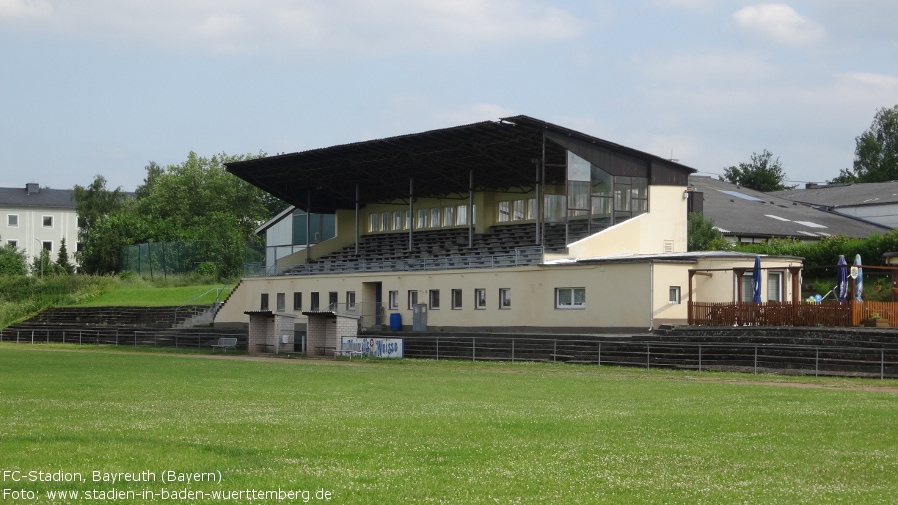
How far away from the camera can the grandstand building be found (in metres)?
46.6

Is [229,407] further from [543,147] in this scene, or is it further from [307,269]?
[307,269]

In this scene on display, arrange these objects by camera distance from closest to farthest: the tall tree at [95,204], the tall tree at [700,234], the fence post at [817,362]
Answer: the fence post at [817,362]
the tall tree at [700,234]
the tall tree at [95,204]

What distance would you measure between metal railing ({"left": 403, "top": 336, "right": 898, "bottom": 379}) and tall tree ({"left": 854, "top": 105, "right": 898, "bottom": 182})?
72.0 meters

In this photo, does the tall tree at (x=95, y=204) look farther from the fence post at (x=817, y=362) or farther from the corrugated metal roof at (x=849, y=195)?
the fence post at (x=817, y=362)

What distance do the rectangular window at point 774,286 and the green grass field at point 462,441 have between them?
1983 cm

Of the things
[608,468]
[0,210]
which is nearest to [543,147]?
[608,468]

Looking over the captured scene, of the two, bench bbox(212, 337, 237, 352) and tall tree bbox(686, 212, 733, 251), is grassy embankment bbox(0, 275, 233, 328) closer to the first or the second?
bench bbox(212, 337, 237, 352)

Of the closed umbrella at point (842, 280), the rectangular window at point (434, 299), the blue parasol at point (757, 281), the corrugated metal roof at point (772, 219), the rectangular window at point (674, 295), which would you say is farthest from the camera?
the corrugated metal roof at point (772, 219)

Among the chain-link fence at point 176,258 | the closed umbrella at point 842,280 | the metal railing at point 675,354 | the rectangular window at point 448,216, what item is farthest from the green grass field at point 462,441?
the chain-link fence at point 176,258

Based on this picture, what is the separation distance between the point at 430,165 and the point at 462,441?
1862 inches

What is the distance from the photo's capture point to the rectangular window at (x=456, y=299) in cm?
5575

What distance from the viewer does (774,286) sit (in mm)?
46562

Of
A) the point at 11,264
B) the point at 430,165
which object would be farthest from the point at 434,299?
the point at 11,264

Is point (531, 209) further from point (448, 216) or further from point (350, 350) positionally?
point (350, 350)
